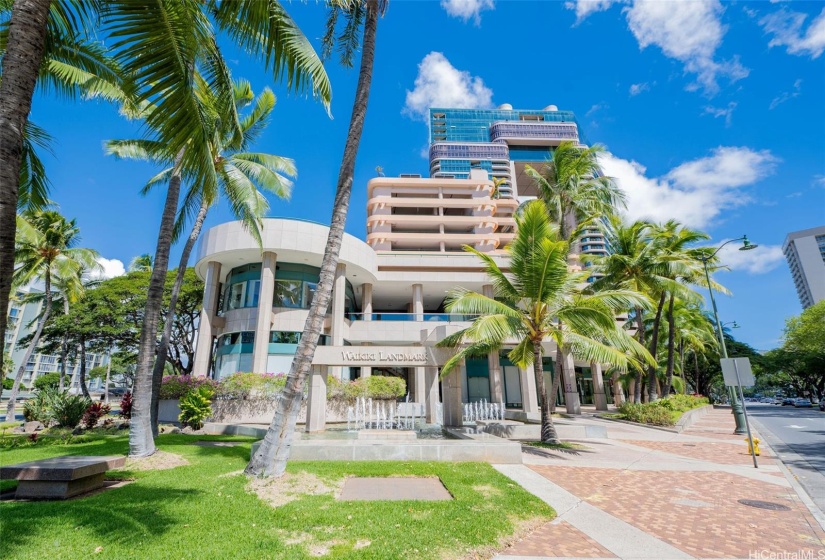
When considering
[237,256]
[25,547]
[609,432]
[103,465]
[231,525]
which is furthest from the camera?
[237,256]

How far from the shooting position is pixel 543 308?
13766mm

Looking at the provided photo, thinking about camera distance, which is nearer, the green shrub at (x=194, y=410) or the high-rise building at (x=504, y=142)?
the green shrub at (x=194, y=410)

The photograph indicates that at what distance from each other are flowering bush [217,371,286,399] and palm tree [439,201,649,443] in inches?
510

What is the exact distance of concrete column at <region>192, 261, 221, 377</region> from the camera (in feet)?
82.1

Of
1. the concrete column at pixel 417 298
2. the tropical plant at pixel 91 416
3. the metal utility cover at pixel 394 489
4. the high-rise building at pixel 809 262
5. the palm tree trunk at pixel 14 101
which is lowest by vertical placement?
the metal utility cover at pixel 394 489

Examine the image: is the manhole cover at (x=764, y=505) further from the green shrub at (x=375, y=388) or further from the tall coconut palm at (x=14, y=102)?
the green shrub at (x=375, y=388)

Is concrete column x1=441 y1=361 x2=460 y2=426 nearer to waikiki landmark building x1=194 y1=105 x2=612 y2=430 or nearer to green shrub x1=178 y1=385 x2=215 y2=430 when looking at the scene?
waikiki landmark building x1=194 y1=105 x2=612 y2=430

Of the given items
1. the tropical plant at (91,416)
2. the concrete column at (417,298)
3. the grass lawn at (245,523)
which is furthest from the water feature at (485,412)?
the tropical plant at (91,416)

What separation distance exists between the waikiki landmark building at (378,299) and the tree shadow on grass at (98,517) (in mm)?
8877

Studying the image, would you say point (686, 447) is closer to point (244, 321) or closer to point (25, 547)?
point (25, 547)

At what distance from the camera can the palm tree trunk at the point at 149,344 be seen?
32.1 feet

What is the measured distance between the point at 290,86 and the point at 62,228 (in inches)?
1028

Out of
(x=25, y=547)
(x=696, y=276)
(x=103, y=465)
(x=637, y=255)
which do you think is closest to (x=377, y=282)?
(x=637, y=255)

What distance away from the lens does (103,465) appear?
284 inches
